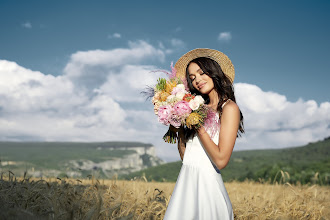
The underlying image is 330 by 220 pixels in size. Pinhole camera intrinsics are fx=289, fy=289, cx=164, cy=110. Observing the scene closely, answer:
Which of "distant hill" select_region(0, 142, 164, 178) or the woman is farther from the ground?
the woman

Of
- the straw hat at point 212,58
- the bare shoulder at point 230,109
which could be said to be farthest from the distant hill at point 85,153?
the bare shoulder at point 230,109

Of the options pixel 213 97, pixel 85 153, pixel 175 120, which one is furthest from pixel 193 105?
pixel 85 153

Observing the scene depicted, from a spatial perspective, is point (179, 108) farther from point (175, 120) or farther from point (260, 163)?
point (260, 163)

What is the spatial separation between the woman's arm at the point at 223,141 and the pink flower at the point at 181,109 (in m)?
0.26

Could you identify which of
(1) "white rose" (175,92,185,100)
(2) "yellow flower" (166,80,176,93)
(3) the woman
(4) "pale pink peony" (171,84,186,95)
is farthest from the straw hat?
(1) "white rose" (175,92,185,100)

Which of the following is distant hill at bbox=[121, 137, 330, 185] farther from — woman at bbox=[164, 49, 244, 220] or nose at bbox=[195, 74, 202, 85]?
nose at bbox=[195, 74, 202, 85]

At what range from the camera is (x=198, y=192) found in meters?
3.29

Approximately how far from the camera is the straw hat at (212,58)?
399 centimetres

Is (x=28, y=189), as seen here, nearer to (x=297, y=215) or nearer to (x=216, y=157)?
(x=216, y=157)

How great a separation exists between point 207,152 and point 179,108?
0.60 m

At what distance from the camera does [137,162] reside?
107250mm

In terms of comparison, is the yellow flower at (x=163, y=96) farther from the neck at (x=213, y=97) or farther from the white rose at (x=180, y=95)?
the neck at (x=213, y=97)

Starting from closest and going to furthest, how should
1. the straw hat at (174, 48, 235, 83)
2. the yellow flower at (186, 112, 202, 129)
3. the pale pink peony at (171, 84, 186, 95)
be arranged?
1. the yellow flower at (186, 112, 202, 129)
2. the pale pink peony at (171, 84, 186, 95)
3. the straw hat at (174, 48, 235, 83)

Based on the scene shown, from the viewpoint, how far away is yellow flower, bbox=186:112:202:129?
3125mm
